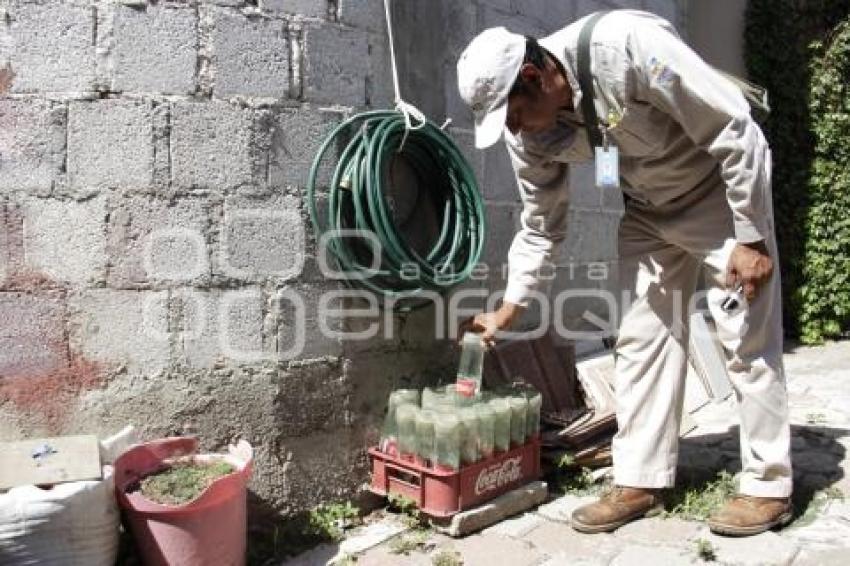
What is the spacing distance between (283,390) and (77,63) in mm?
1445

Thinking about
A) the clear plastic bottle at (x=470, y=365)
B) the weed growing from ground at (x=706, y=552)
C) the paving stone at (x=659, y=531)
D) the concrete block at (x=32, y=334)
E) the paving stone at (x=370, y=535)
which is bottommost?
the paving stone at (x=370, y=535)

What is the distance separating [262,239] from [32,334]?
0.90m

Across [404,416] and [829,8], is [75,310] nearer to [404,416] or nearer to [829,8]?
[404,416]

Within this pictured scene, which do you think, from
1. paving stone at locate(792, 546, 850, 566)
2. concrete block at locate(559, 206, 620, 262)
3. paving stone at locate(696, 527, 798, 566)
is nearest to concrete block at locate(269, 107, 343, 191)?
concrete block at locate(559, 206, 620, 262)

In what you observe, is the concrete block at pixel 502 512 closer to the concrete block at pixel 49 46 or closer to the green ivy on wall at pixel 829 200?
the concrete block at pixel 49 46

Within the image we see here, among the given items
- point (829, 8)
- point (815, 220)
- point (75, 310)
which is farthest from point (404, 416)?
point (829, 8)

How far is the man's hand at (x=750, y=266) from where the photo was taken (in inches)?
112

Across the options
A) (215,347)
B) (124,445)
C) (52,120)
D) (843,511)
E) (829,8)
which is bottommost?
(843,511)

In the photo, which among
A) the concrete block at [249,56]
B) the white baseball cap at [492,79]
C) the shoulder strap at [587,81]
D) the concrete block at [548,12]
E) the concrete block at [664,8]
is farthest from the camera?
the concrete block at [664,8]

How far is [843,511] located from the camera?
10.7 feet

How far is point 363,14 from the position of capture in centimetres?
354

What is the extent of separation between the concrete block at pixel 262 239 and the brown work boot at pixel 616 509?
1523 mm

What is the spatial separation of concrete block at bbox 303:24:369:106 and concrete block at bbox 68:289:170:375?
1050 millimetres

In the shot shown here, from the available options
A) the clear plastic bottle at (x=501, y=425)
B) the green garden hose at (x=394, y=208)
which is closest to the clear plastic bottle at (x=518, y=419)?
the clear plastic bottle at (x=501, y=425)
